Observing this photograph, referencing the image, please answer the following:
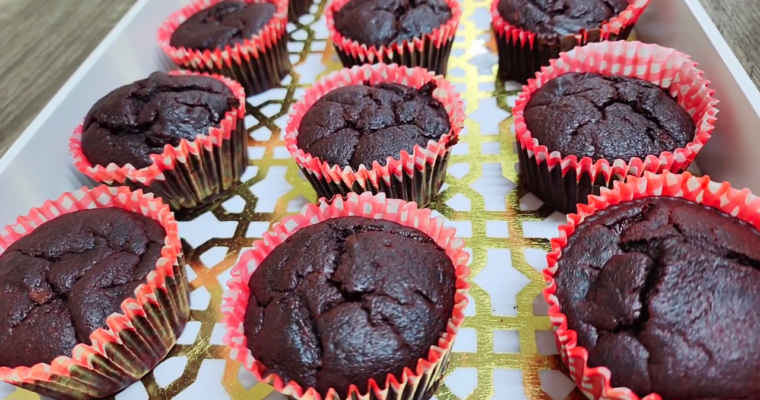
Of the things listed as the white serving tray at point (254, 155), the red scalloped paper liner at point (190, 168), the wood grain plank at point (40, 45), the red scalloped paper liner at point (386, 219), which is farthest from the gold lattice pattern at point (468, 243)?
the wood grain plank at point (40, 45)

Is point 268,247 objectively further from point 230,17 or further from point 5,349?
point 230,17

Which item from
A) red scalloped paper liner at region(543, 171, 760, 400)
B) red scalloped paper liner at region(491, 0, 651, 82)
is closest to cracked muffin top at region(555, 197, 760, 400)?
red scalloped paper liner at region(543, 171, 760, 400)

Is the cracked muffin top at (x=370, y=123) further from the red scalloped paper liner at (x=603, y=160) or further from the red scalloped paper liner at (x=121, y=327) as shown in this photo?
the red scalloped paper liner at (x=121, y=327)

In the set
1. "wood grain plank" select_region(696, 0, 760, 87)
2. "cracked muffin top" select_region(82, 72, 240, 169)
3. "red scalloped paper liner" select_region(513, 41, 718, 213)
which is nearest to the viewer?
"red scalloped paper liner" select_region(513, 41, 718, 213)

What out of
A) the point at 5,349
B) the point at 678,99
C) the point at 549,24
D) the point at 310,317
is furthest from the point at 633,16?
the point at 5,349

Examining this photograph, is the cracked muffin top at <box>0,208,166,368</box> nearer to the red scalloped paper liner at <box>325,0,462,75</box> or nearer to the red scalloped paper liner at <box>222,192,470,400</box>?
the red scalloped paper liner at <box>222,192,470,400</box>

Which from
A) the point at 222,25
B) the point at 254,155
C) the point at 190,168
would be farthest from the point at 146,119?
the point at 222,25

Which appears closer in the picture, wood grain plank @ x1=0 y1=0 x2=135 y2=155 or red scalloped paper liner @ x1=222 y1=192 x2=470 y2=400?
red scalloped paper liner @ x1=222 y1=192 x2=470 y2=400
